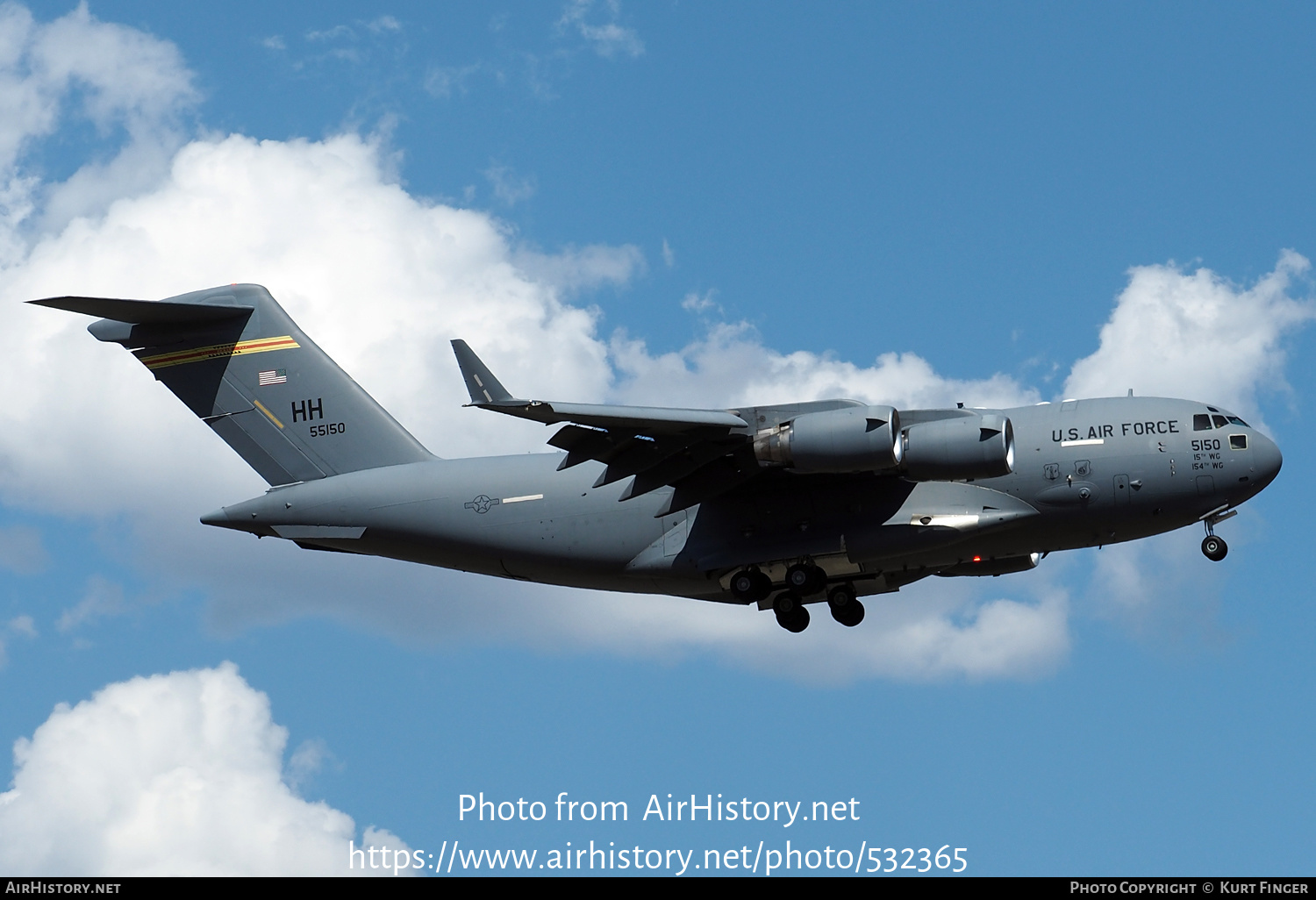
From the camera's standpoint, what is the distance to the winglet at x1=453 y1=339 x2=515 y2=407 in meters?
17.5

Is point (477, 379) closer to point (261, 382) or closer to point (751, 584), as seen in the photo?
point (751, 584)

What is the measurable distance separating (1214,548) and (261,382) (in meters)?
12.9

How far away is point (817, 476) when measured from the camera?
1964cm

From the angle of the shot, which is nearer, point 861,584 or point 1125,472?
point 1125,472

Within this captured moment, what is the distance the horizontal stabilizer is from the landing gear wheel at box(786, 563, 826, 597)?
8.90 metres

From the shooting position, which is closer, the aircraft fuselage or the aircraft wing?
the aircraft wing

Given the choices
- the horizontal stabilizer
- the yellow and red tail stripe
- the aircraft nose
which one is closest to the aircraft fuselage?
the aircraft nose

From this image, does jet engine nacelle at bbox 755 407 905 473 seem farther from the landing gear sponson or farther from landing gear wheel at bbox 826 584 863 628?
landing gear wheel at bbox 826 584 863 628

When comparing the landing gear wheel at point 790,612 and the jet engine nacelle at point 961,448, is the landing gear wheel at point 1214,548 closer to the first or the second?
the jet engine nacelle at point 961,448

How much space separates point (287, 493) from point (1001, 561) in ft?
31.0

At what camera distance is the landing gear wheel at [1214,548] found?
747 inches
